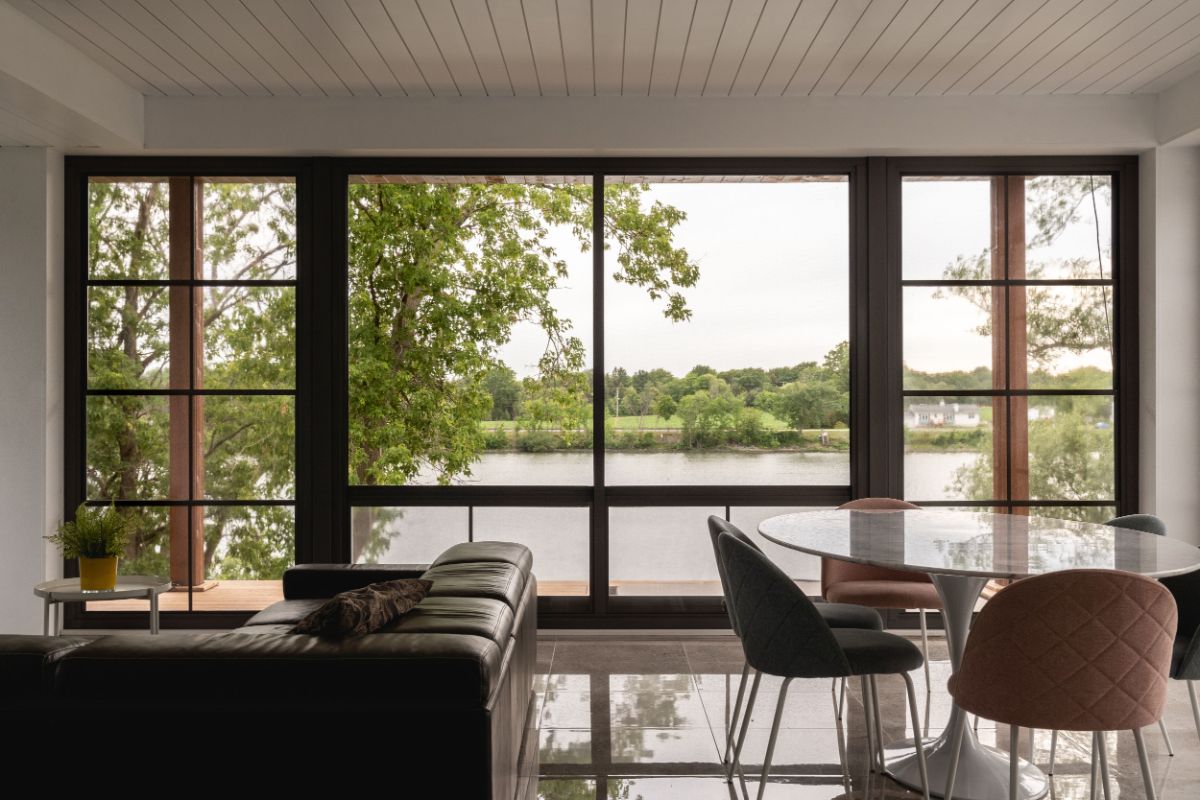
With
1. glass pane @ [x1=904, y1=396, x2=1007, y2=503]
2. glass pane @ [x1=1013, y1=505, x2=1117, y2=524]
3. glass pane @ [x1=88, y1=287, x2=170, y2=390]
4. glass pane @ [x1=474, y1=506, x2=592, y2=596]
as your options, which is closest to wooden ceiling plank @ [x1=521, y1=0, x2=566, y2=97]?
glass pane @ [x1=474, y1=506, x2=592, y2=596]

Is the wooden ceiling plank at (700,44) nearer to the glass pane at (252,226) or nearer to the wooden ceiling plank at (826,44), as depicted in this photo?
the wooden ceiling plank at (826,44)

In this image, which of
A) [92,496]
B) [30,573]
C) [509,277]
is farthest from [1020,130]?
[30,573]

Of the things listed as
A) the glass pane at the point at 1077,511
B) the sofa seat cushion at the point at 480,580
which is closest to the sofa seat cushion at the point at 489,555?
the sofa seat cushion at the point at 480,580

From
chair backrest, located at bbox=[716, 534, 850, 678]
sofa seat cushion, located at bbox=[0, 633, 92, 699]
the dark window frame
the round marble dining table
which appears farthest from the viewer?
the dark window frame

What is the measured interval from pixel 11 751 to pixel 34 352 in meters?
3.35

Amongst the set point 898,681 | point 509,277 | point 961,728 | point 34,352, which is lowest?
point 898,681

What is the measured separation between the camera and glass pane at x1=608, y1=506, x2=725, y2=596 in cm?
521

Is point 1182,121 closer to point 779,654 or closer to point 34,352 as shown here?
point 779,654

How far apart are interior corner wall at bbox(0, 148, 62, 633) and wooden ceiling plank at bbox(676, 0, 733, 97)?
133 inches

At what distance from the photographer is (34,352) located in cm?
491

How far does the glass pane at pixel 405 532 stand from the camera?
518cm

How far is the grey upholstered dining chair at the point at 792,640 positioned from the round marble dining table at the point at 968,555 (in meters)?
0.15

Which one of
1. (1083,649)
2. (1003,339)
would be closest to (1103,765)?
(1083,649)

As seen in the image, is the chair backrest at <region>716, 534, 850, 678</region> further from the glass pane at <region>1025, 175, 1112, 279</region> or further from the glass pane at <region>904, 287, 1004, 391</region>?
the glass pane at <region>1025, 175, 1112, 279</region>
